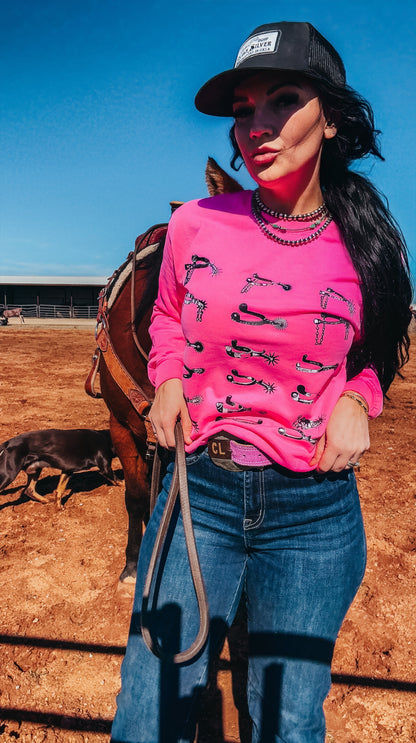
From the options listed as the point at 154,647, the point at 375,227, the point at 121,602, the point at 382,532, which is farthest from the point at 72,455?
the point at 375,227

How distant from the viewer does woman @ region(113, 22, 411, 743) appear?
1188 millimetres

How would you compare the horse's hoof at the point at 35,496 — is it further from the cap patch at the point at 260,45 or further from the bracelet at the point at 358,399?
the cap patch at the point at 260,45

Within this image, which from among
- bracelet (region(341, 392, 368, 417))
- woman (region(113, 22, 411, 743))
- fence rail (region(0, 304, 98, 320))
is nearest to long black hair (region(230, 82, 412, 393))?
woman (region(113, 22, 411, 743))

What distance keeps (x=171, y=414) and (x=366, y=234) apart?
0.74 meters

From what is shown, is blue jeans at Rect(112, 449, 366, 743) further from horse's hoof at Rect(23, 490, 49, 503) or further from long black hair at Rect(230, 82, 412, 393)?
horse's hoof at Rect(23, 490, 49, 503)

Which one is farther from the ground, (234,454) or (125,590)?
(234,454)

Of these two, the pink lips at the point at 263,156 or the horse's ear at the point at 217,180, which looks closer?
the pink lips at the point at 263,156

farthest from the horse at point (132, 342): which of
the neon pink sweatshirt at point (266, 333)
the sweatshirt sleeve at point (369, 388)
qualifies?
the sweatshirt sleeve at point (369, 388)

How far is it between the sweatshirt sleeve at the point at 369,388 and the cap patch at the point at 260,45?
893mm

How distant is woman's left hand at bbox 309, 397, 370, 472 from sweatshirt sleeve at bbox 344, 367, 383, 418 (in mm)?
60

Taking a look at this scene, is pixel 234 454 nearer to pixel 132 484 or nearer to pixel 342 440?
pixel 342 440

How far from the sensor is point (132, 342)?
278cm

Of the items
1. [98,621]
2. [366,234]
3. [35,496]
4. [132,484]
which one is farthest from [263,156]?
[35,496]

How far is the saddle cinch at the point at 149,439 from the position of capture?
1.18 m
